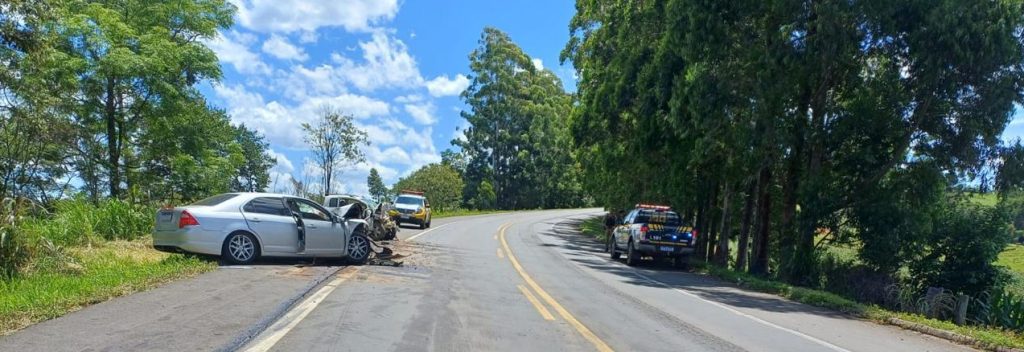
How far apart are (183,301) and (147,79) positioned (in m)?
20.2

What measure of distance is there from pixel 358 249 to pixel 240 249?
2690 mm

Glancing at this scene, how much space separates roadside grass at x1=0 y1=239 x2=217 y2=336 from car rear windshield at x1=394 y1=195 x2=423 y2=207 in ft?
66.1

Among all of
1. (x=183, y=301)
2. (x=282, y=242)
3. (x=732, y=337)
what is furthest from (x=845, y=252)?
(x=183, y=301)

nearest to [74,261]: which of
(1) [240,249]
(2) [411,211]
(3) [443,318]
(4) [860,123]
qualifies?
(1) [240,249]

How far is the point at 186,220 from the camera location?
12609 millimetres

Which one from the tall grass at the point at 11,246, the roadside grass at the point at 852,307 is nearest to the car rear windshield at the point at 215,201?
the tall grass at the point at 11,246

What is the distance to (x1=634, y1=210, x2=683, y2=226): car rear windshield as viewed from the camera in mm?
20781

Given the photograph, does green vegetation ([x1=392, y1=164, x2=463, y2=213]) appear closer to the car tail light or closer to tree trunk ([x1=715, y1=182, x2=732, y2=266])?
tree trunk ([x1=715, y1=182, x2=732, y2=266])

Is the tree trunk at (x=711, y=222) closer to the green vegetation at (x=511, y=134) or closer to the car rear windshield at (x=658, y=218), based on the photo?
the car rear windshield at (x=658, y=218)

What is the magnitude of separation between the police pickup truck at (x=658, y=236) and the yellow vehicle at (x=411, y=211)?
50.2 ft

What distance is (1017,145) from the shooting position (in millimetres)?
17500

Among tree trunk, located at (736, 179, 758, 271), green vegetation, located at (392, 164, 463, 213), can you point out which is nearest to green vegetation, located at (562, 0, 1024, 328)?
tree trunk, located at (736, 179, 758, 271)

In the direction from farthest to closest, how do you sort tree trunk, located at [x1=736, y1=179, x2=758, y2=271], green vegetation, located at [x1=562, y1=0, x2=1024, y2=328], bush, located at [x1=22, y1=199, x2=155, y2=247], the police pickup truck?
1. tree trunk, located at [x1=736, y1=179, x2=758, y2=271]
2. the police pickup truck
3. green vegetation, located at [x1=562, y1=0, x2=1024, y2=328]
4. bush, located at [x1=22, y1=199, x2=155, y2=247]

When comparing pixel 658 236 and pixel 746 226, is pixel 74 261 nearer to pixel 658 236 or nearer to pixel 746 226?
pixel 658 236
